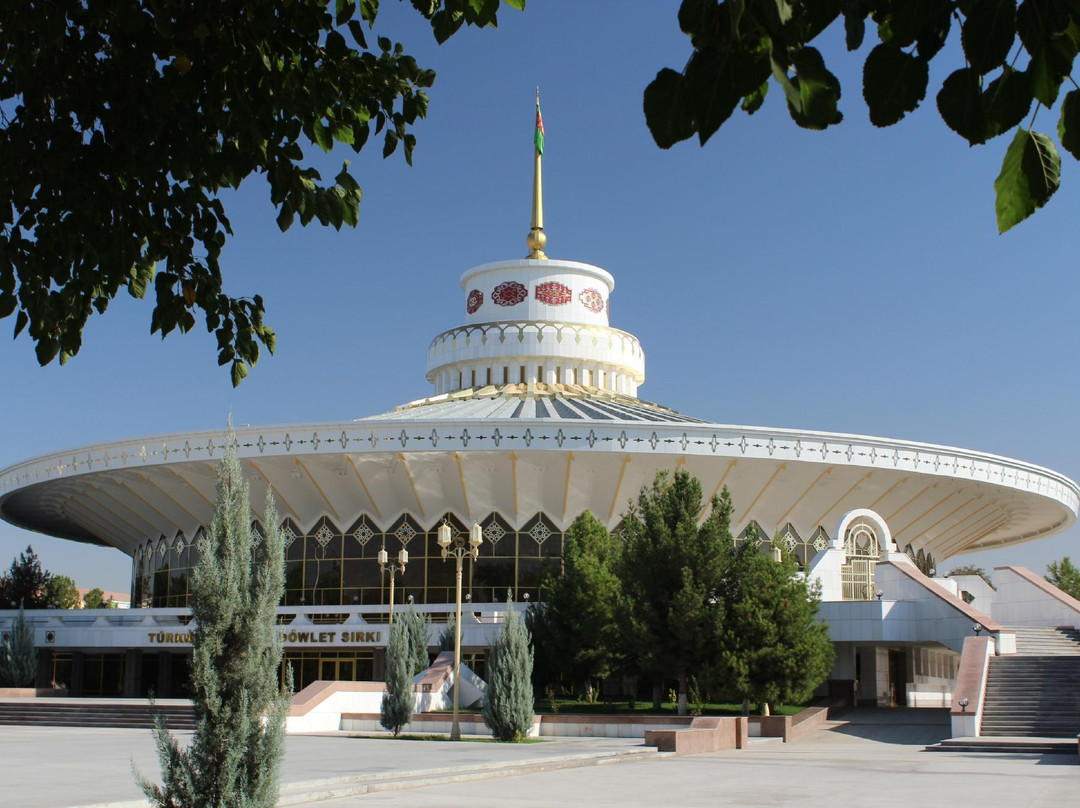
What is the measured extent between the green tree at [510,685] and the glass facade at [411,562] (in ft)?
45.3

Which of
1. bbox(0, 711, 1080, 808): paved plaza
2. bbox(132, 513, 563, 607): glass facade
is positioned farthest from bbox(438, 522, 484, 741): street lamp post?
bbox(132, 513, 563, 607): glass facade

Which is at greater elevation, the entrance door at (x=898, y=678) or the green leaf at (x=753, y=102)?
the green leaf at (x=753, y=102)

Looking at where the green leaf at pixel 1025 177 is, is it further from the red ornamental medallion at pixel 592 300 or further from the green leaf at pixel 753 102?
the red ornamental medallion at pixel 592 300

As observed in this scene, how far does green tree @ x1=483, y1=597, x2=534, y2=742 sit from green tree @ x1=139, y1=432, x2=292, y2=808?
12431 mm

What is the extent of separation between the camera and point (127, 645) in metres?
36.5

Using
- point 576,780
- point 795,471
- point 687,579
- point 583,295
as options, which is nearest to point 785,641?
point 687,579

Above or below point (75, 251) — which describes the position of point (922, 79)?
below

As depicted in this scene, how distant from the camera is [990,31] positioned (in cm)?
282

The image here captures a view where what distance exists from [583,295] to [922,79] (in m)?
44.6

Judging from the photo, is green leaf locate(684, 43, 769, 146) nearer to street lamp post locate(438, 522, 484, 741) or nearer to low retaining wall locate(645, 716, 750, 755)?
low retaining wall locate(645, 716, 750, 755)

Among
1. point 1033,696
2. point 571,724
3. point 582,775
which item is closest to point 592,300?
point 571,724

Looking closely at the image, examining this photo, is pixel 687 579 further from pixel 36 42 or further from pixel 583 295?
pixel 583 295

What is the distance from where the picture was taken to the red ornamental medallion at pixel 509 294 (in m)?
47.0

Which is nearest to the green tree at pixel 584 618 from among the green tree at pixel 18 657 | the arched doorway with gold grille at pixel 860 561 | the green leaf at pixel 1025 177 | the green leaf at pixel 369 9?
the arched doorway with gold grille at pixel 860 561
